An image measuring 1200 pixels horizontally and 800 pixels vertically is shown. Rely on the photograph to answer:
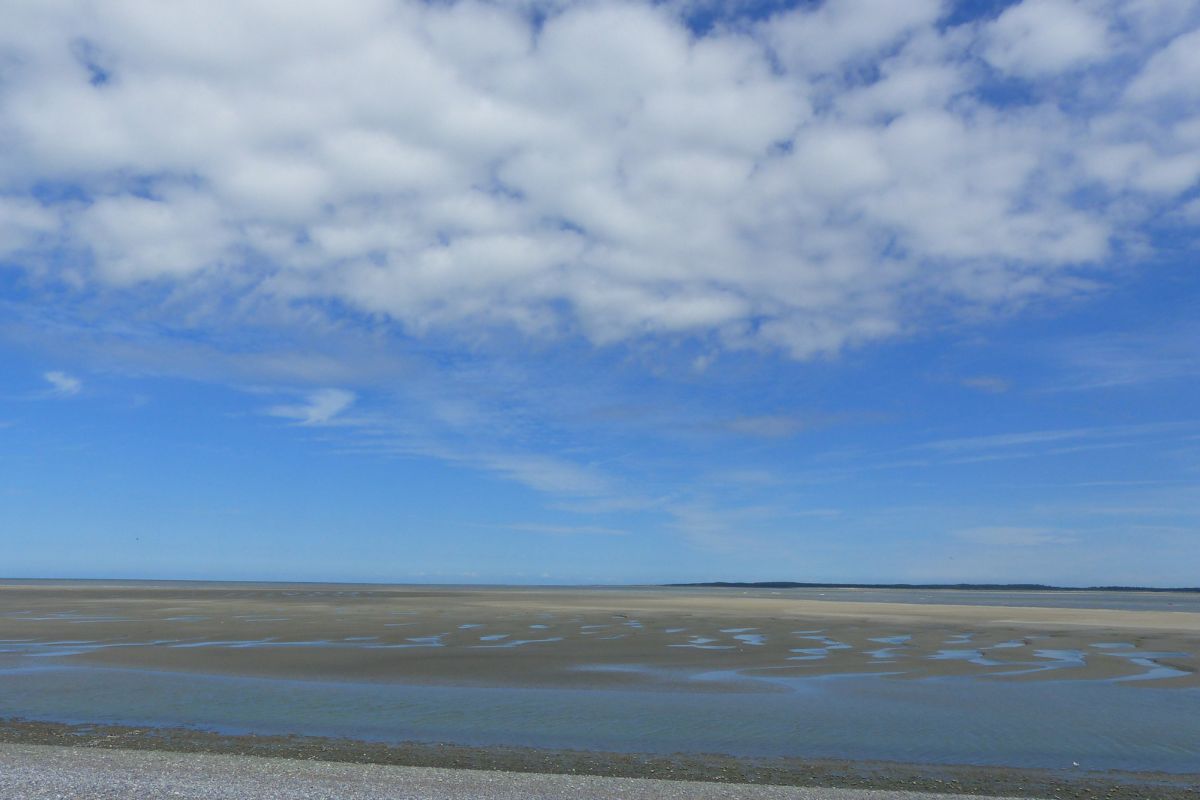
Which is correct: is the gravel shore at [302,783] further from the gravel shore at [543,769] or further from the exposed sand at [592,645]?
the exposed sand at [592,645]

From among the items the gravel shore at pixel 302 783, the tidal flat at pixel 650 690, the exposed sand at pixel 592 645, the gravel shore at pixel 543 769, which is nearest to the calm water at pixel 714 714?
the tidal flat at pixel 650 690

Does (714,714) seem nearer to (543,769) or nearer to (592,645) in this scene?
(543,769)

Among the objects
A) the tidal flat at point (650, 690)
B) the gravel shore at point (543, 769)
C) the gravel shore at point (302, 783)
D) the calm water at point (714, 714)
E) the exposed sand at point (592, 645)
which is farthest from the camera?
the exposed sand at point (592, 645)

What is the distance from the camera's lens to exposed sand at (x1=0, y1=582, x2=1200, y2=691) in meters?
24.5

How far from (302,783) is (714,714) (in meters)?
9.18

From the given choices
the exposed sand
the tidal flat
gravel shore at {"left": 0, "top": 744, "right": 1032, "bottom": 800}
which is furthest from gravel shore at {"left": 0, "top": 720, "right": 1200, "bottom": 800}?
the exposed sand

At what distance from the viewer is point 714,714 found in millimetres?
18141

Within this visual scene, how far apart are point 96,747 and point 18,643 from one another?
2034cm

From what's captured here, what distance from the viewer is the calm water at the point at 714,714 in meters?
15.4

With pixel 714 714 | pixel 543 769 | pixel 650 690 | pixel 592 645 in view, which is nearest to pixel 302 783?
pixel 543 769

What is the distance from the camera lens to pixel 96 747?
14352 mm

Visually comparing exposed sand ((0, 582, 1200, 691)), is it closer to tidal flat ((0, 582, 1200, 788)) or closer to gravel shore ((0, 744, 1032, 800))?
tidal flat ((0, 582, 1200, 788))

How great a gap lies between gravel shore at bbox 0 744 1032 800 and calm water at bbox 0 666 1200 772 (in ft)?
8.90

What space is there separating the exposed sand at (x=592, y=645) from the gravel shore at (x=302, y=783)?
9381mm
